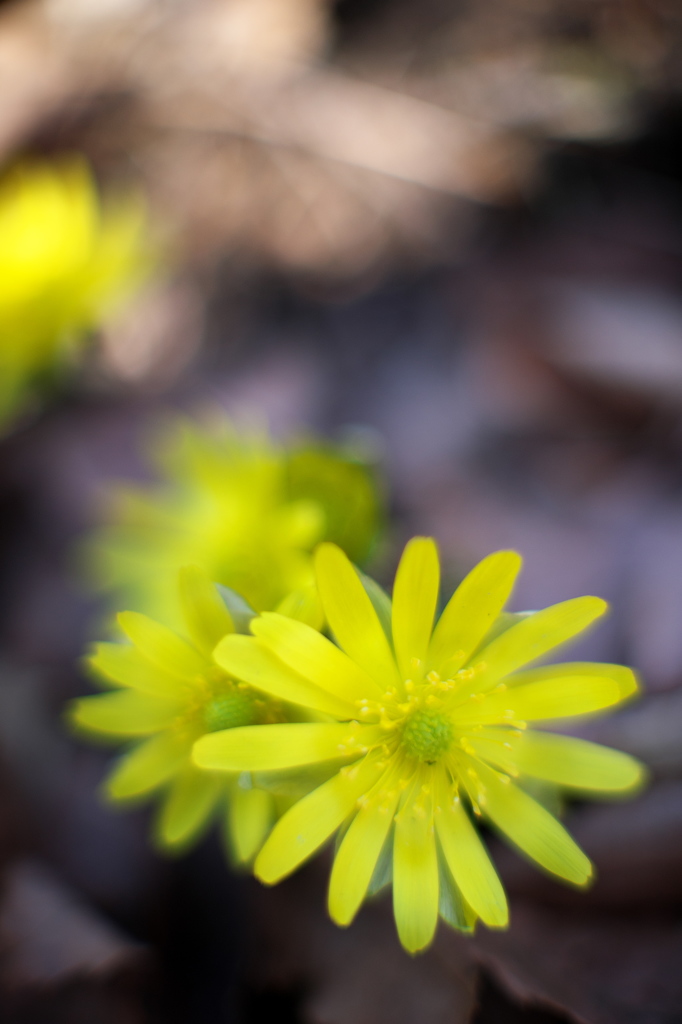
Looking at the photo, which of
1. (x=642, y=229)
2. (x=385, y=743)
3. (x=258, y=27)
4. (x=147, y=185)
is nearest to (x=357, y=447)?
(x=385, y=743)

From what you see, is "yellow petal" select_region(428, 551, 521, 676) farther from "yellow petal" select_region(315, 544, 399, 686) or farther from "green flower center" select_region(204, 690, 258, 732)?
"green flower center" select_region(204, 690, 258, 732)

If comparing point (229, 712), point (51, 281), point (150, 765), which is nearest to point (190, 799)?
point (150, 765)

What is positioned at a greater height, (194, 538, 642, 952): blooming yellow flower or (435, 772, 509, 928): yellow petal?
(194, 538, 642, 952): blooming yellow flower

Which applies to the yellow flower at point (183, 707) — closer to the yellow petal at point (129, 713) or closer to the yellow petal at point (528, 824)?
the yellow petal at point (129, 713)

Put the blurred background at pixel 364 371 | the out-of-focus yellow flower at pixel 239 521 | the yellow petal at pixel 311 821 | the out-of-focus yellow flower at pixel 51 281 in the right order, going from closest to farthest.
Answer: the yellow petal at pixel 311 821
the blurred background at pixel 364 371
the out-of-focus yellow flower at pixel 239 521
the out-of-focus yellow flower at pixel 51 281

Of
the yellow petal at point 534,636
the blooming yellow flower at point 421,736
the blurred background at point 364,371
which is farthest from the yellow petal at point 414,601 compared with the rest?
the blurred background at point 364,371

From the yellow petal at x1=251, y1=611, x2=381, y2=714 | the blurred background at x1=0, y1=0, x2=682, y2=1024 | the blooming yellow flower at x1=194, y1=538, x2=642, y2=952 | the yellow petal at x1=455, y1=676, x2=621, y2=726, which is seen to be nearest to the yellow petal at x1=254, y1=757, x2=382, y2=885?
the blooming yellow flower at x1=194, y1=538, x2=642, y2=952

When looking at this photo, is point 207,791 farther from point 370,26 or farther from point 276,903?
point 370,26
